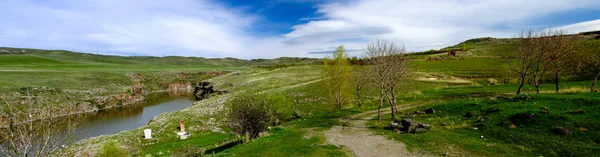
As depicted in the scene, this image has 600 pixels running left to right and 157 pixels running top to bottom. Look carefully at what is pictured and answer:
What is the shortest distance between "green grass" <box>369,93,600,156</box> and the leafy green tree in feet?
56.3

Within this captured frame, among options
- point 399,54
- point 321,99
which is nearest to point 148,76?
point 321,99

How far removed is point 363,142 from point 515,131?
10.2 meters

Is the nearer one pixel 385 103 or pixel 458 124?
pixel 458 124

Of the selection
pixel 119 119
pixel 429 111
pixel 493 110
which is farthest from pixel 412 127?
pixel 119 119

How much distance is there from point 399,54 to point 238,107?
57.2 feet

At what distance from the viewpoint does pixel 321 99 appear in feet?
173

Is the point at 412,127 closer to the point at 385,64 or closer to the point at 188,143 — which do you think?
the point at 385,64

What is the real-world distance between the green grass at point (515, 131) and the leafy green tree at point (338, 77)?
17.2m

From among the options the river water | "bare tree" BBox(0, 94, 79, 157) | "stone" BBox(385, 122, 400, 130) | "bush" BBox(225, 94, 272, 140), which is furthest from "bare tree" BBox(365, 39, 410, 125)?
the river water

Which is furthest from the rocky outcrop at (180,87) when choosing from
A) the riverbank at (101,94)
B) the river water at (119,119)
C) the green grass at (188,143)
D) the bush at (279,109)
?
the bush at (279,109)

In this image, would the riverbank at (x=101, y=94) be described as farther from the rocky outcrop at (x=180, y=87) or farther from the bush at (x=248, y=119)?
the bush at (x=248, y=119)

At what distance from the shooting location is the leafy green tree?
42.8m

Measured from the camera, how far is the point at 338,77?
141ft

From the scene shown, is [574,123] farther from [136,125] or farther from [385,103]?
[136,125]
